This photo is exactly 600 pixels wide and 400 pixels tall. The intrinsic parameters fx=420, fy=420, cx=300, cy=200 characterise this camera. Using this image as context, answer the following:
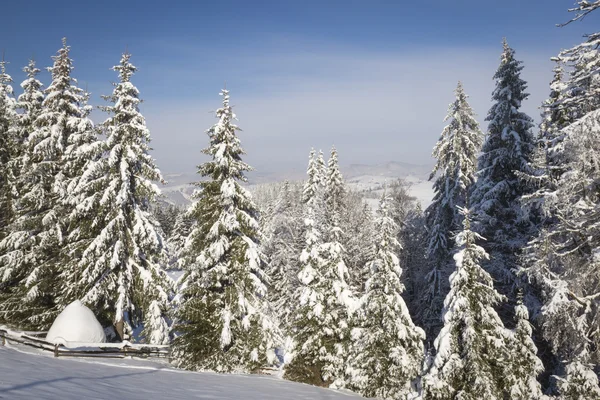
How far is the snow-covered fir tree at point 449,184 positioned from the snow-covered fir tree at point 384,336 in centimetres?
1072

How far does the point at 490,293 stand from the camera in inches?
600

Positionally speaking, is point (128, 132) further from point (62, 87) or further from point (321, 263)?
point (321, 263)

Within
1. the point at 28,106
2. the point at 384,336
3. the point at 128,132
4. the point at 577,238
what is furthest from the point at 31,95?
the point at 577,238

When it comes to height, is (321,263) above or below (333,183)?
below

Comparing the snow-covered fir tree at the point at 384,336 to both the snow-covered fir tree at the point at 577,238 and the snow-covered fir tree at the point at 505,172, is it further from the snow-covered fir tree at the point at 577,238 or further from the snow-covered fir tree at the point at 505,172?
the snow-covered fir tree at the point at 505,172

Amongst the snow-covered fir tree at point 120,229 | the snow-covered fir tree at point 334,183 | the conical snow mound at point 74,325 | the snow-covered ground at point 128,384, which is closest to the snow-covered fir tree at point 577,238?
the snow-covered ground at point 128,384

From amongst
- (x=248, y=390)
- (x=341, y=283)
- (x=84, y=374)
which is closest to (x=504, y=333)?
(x=341, y=283)

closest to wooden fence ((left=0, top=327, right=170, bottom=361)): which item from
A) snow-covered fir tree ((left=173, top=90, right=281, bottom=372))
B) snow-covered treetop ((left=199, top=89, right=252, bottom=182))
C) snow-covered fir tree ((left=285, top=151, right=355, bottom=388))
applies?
snow-covered fir tree ((left=173, top=90, right=281, bottom=372))

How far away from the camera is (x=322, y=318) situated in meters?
19.7

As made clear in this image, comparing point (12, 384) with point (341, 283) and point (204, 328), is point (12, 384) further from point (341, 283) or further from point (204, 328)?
point (341, 283)

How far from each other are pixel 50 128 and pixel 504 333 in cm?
2490

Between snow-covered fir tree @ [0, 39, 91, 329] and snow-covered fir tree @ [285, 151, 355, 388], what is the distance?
13652mm

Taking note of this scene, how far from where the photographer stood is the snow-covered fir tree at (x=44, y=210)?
23.4 meters

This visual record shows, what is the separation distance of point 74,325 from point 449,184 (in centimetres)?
2391
